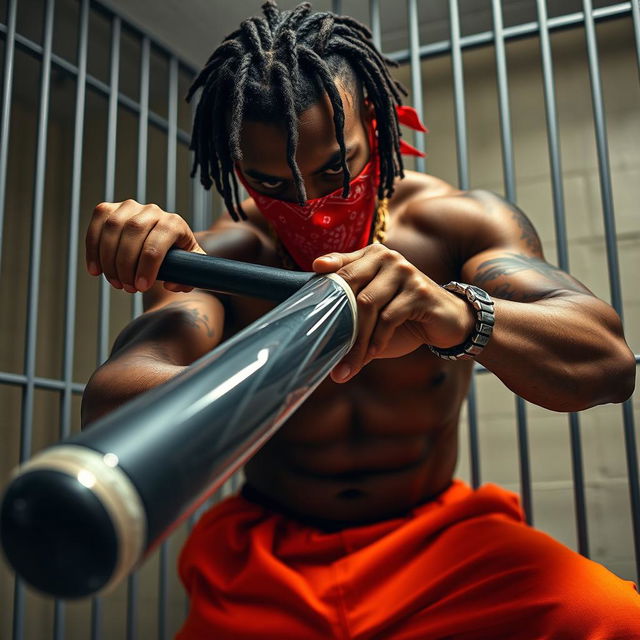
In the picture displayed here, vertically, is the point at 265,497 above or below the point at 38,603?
above

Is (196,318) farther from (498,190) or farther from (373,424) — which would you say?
(498,190)

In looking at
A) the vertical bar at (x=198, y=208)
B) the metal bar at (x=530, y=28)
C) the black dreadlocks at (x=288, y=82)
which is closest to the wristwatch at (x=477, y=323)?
the black dreadlocks at (x=288, y=82)

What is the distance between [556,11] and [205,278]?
168cm

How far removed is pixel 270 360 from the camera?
39 centimetres

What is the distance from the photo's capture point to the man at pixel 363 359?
2.53ft

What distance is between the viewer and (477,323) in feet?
2.38

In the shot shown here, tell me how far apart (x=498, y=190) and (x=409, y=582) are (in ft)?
4.44

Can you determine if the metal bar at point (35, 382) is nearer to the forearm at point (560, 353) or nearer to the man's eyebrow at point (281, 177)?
the man's eyebrow at point (281, 177)

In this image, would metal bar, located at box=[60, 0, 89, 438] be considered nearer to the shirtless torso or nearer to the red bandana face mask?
the shirtless torso

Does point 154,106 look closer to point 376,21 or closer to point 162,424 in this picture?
point 376,21

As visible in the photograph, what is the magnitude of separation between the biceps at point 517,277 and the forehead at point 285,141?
0.81 feet

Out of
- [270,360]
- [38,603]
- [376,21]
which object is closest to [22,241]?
[38,603]

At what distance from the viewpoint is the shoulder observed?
1031 millimetres

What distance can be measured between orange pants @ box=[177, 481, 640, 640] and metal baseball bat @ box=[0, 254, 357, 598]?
0.62 m
